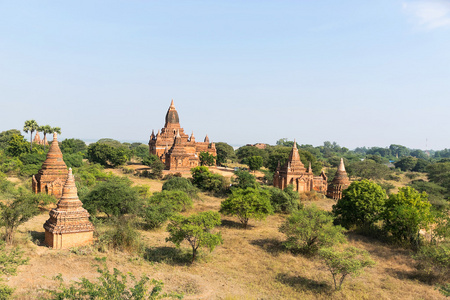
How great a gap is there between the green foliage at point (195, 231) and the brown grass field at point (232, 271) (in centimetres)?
93

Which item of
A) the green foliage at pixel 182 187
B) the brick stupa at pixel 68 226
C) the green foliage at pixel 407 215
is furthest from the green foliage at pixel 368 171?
the brick stupa at pixel 68 226

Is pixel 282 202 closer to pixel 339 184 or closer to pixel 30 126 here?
pixel 339 184

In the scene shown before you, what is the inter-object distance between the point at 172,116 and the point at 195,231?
47.4 metres

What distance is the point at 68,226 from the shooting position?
1786cm

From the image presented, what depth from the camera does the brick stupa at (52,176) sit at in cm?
2983

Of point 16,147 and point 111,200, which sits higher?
point 16,147

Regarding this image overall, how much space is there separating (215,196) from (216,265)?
21.8 metres

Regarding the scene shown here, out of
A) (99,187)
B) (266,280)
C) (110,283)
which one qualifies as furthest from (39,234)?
(266,280)

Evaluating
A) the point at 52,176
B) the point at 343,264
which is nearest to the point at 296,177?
the point at 343,264

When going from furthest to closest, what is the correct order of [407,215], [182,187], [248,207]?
1. [182,187]
2. [248,207]
3. [407,215]

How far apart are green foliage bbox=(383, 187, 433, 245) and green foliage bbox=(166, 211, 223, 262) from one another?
12316mm

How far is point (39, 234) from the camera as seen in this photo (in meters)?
20.0

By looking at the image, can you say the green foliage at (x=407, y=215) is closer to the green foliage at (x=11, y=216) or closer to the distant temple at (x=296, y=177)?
the distant temple at (x=296, y=177)

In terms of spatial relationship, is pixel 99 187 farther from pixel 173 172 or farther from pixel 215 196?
pixel 173 172
